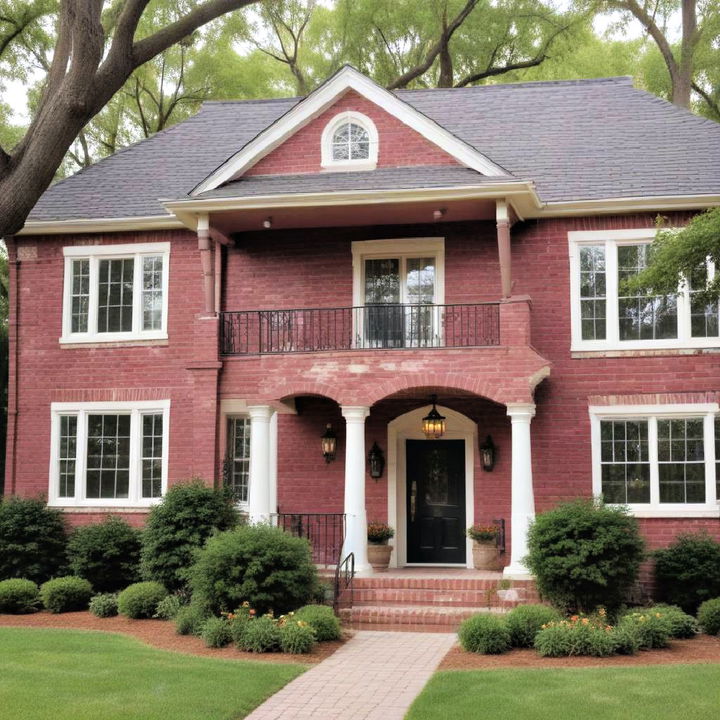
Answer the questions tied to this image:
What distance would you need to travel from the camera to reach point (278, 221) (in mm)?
18672

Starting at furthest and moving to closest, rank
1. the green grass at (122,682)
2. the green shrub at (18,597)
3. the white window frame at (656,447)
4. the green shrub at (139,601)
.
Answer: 1. the white window frame at (656,447)
2. the green shrub at (18,597)
3. the green shrub at (139,601)
4. the green grass at (122,682)

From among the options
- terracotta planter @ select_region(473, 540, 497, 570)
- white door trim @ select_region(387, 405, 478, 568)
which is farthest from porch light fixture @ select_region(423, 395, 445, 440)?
terracotta planter @ select_region(473, 540, 497, 570)

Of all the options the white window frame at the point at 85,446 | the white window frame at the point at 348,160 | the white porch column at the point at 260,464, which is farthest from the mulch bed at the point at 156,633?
the white window frame at the point at 348,160

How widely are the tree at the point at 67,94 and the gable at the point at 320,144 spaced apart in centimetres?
475

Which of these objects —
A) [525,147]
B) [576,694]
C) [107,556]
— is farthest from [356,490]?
[525,147]

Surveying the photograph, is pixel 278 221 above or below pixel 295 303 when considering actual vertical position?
above

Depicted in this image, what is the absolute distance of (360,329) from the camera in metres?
18.5

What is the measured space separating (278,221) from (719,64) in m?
17.3

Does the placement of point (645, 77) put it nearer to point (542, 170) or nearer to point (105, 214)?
point (542, 170)

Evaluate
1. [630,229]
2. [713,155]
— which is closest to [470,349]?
[630,229]

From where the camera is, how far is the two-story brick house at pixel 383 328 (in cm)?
1728

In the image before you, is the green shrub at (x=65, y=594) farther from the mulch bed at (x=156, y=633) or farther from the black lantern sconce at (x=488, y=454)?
the black lantern sconce at (x=488, y=454)

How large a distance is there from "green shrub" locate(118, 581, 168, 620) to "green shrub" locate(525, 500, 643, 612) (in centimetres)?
582

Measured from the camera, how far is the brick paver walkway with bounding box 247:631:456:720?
1027cm
